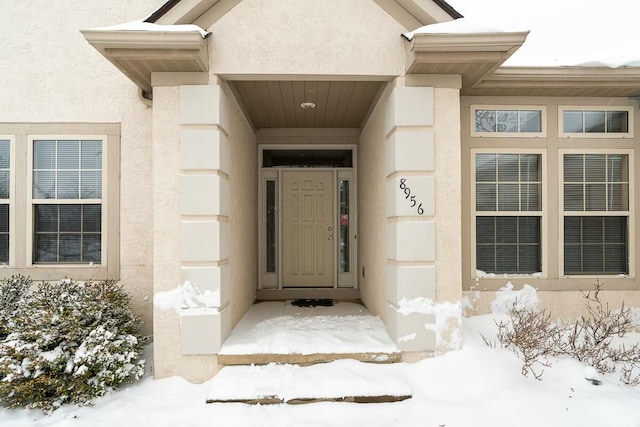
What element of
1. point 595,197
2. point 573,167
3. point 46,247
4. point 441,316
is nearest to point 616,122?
point 573,167

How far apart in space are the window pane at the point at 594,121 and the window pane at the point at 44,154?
259 inches

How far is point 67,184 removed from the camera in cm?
461

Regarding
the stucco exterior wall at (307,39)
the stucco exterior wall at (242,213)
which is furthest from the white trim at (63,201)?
the stucco exterior wall at (307,39)

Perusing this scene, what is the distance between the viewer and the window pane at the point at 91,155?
15.2 feet

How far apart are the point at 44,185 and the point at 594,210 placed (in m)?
6.78

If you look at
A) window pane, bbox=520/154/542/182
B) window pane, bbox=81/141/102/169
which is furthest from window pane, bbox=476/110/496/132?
window pane, bbox=81/141/102/169

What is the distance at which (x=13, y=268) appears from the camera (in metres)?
4.55

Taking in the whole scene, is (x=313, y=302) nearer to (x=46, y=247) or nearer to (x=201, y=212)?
(x=201, y=212)

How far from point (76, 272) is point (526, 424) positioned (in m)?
4.95

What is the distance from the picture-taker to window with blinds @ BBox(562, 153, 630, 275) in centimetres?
466

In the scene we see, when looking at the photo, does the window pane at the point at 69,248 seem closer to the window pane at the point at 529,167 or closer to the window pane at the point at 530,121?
the window pane at the point at 529,167

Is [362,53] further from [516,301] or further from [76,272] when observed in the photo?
[76,272]

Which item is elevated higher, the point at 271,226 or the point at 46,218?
the point at 46,218

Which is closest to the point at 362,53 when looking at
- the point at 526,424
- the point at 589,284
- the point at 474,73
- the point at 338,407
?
the point at 474,73
